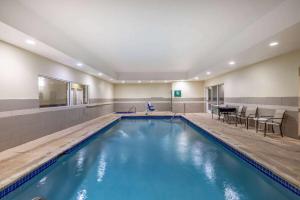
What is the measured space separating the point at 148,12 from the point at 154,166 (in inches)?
113

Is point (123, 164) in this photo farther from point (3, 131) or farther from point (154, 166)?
point (3, 131)

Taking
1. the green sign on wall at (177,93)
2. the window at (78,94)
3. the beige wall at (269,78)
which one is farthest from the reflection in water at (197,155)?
the green sign on wall at (177,93)

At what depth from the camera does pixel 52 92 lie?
245 inches

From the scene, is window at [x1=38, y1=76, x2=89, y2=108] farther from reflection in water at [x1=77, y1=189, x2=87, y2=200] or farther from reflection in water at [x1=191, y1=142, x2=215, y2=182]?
reflection in water at [x1=191, y1=142, x2=215, y2=182]

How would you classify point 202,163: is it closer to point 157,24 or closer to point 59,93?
point 157,24

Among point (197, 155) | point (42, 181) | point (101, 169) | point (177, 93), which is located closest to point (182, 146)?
point (197, 155)

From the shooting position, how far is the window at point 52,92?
5628 mm

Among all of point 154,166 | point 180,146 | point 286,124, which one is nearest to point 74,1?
point 154,166

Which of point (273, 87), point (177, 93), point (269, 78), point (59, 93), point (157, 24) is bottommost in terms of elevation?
point (59, 93)

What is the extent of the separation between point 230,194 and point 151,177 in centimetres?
122

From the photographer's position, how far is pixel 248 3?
335 cm

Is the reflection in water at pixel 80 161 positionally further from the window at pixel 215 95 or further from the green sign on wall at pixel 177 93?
the green sign on wall at pixel 177 93

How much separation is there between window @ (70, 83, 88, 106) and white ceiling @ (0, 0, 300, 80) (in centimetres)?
189

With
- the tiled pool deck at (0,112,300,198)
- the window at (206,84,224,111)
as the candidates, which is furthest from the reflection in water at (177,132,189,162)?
the window at (206,84,224,111)
